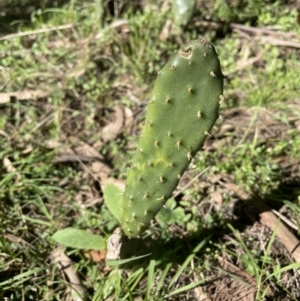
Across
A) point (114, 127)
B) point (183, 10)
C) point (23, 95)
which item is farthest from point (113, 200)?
point (183, 10)

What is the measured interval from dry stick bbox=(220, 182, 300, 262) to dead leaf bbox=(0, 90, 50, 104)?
1.11 metres

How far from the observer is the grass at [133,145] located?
1.63m

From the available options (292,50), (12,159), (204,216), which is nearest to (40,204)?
(12,159)

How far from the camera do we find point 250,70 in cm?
250

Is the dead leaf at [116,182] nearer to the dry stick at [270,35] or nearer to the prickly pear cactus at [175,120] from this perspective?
the prickly pear cactus at [175,120]

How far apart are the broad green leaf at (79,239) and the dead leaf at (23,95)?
1.01 m

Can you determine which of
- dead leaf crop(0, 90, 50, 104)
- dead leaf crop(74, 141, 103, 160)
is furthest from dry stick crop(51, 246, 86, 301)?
dead leaf crop(0, 90, 50, 104)

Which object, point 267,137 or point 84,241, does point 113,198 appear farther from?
point 267,137

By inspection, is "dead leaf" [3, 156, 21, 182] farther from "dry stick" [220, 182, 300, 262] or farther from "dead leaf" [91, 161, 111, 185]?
"dry stick" [220, 182, 300, 262]

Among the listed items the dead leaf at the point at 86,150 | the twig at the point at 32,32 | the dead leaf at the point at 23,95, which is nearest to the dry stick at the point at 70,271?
the dead leaf at the point at 86,150

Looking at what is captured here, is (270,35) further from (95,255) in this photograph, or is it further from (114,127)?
(95,255)

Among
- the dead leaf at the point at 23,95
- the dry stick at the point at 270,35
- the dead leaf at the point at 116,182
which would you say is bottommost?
the dead leaf at the point at 116,182

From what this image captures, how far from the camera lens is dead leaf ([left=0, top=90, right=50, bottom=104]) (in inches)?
94.0

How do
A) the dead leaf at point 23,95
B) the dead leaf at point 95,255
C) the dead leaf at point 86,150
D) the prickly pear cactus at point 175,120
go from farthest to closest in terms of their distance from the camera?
the dead leaf at point 23,95 < the dead leaf at point 86,150 < the dead leaf at point 95,255 < the prickly pear cactus at point 175,120
